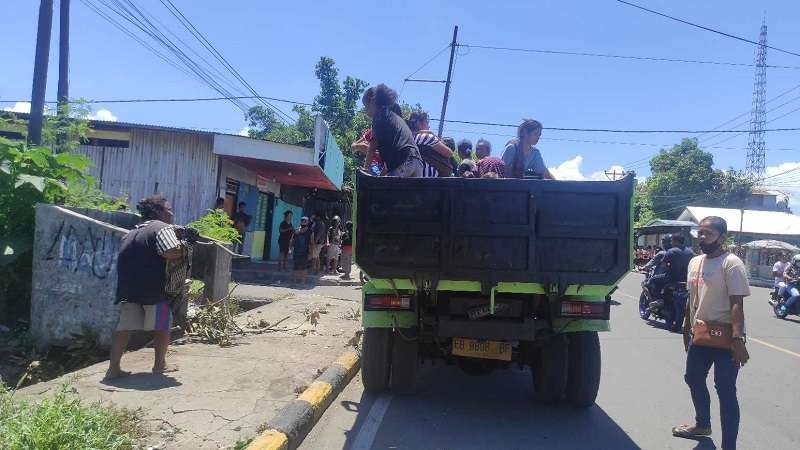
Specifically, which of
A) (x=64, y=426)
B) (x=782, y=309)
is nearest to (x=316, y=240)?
(x=782, y=309)

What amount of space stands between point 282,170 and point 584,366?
1350cm

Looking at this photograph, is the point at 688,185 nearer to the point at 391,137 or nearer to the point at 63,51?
the point at 63,51

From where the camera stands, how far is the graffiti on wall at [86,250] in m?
5.89

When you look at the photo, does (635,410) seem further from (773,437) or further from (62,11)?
(62,11)

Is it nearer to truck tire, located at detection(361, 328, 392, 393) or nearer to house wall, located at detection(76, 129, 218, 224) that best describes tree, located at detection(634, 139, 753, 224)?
house wall, located at detection(76, 129, 218, 224)

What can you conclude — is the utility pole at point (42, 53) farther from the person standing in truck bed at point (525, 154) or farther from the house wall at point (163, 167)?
the person standing in truck bed at point (525, 154)

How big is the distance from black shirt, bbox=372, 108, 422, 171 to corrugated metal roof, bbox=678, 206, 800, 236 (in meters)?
38.8

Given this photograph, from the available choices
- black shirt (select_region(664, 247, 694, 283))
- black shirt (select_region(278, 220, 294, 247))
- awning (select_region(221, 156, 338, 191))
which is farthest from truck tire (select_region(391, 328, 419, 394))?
black shirt (select_region(278, 220, 294, 247))

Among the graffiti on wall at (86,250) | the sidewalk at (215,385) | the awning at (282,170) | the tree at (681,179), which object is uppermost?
the tree at (681,179)

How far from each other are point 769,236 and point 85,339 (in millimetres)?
43180

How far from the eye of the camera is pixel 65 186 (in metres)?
6.69

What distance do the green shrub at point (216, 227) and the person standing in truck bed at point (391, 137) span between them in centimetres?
458

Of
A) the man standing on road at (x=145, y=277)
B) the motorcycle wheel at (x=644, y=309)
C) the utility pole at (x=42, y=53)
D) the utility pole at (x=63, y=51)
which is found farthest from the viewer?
the utility pole at (x=63, y=51)

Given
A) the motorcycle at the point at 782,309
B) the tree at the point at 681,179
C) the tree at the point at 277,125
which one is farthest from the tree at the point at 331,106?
the tree at the point at 681,179
